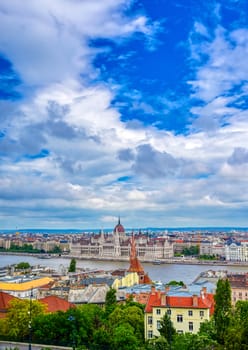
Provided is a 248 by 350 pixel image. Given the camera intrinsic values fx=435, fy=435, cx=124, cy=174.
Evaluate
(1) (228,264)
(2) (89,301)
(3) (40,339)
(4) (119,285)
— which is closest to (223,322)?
(3) (40,339)

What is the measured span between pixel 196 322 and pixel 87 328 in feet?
11.6

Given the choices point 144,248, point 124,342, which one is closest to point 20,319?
point 124,342

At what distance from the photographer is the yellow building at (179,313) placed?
14091 millimetres

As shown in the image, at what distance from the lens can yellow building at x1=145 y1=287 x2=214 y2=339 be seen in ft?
46.2

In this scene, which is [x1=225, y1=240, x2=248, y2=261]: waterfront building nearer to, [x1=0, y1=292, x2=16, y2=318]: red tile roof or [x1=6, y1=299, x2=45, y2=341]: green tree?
[x1=0, y1=292, x2=16, y2=318]: red tile roof

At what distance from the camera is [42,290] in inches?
982

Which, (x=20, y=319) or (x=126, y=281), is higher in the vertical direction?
(x=126, y=281)

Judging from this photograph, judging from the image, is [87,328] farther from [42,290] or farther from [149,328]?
[42,290]

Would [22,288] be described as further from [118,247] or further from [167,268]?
[118,247]

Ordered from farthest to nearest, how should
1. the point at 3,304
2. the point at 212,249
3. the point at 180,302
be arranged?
the point at 212,249
the point at 3,304
the point at 180,302

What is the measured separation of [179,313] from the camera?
46.6 ft

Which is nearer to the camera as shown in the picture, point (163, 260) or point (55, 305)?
point (55, 305)

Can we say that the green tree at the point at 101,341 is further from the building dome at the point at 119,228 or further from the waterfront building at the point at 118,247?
the building dome at the point at 119,228

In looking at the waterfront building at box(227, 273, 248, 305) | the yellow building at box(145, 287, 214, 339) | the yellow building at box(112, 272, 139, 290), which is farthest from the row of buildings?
the yellow building at box(145, 287, 214, 339)
